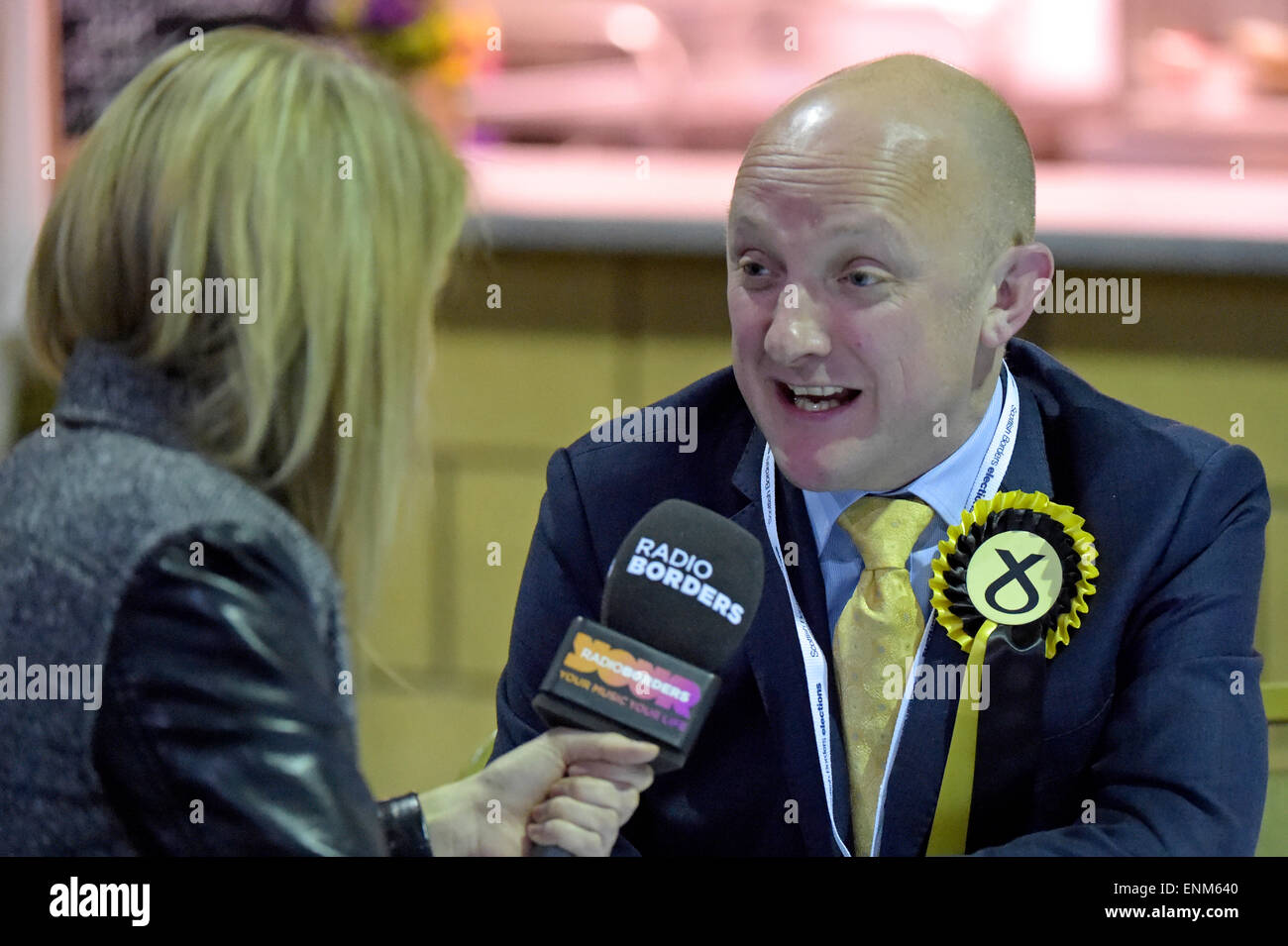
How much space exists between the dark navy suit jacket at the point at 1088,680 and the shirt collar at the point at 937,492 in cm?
2

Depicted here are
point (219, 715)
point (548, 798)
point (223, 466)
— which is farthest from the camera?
point (548, 798)

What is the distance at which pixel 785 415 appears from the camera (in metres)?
1.52

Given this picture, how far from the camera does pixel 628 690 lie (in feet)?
4.08

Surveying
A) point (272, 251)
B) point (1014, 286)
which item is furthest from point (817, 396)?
point (272, 251)

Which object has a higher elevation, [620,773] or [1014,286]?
[1014,286]

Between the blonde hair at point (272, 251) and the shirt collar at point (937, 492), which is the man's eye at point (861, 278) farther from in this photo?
the blonde hair at point (272, 251)

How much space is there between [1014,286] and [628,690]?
66 centimetres

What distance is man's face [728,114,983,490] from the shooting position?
4.79ft

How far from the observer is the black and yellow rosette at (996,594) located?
4.75 feet

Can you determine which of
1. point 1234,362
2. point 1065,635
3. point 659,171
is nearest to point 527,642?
point 1065,635

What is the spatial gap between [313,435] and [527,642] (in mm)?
451
